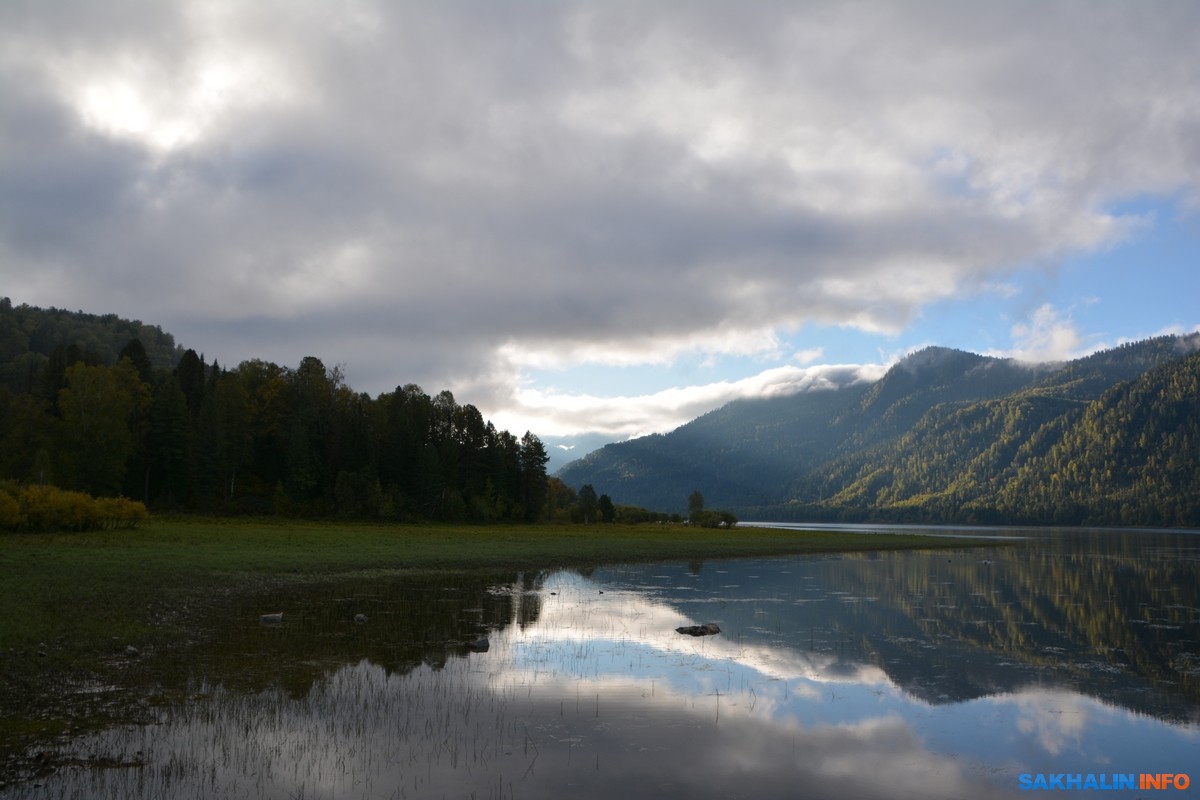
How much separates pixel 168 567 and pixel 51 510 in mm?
23492

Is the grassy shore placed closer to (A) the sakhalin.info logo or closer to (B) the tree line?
(B) the tree line

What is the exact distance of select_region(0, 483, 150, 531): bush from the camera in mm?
53906

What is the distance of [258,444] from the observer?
109750 millimetres

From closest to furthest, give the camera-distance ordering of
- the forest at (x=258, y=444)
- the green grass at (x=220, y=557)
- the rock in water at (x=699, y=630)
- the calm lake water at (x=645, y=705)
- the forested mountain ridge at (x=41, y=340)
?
1. the calm lake water at (x=645, y=705)
2. the green grass at (x=220, y=557)
3. the rock in water at (x=699, y=630)
4. the forest at (x=258, y=444)
5. the forested mountain ridge at (x=41, y=340)

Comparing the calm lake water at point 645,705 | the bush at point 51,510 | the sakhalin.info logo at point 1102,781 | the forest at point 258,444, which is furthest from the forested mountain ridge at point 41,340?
the sakhalin.info logo at point 1102,781

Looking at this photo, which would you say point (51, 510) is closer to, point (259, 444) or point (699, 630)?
point (699, 630)

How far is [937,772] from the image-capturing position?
1563 centimetres

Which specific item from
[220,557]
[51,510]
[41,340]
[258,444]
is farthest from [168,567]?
[41,340]

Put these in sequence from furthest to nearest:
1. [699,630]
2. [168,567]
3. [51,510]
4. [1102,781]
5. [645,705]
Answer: [51,510] → [168,567] → [699,630] → [645,705] → [1102,781]

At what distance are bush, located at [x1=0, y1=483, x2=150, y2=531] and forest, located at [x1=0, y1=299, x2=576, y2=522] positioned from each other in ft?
50.0

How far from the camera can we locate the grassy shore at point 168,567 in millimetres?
20109

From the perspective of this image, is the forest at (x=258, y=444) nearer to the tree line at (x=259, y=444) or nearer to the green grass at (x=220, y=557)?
the tree line at (x=259, y=444)

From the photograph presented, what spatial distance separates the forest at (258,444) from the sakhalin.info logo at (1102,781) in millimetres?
81154

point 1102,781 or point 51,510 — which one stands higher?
point 51,510
